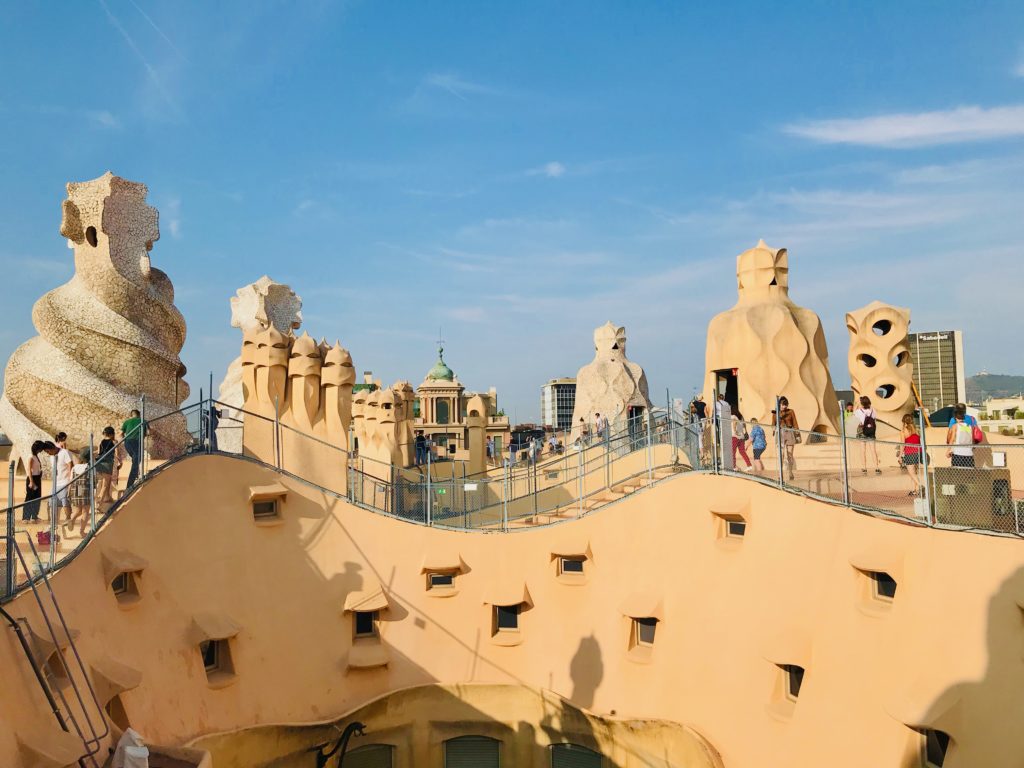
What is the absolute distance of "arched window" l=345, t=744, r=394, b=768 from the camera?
12508mm

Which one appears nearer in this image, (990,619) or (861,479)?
(990,619)

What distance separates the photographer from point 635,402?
34.6 m

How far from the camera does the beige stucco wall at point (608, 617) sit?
25.3 ft

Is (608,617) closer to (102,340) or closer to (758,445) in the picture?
(758,445)

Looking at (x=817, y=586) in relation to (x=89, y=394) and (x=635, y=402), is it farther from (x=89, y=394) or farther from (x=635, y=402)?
(x=635, y=402)

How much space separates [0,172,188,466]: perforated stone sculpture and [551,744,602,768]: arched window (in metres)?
8.48

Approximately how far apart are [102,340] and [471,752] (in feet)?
32.3

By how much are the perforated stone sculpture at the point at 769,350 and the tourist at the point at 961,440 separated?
872 cm

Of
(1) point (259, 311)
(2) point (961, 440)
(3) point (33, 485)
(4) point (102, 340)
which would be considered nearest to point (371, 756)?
(3) point (33, 485)

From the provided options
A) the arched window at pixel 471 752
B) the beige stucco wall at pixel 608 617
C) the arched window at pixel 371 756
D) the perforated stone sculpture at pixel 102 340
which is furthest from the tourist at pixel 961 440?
the perforated stone sculpture at pixel 102 340

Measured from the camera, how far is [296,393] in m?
16.0

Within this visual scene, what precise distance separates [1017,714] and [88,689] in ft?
30.0

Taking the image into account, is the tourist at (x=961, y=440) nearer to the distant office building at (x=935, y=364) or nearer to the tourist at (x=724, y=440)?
the tourist at (x=724, y=440)

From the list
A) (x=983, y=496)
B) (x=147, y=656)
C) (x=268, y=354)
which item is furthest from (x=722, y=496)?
(x=268, y=354)
